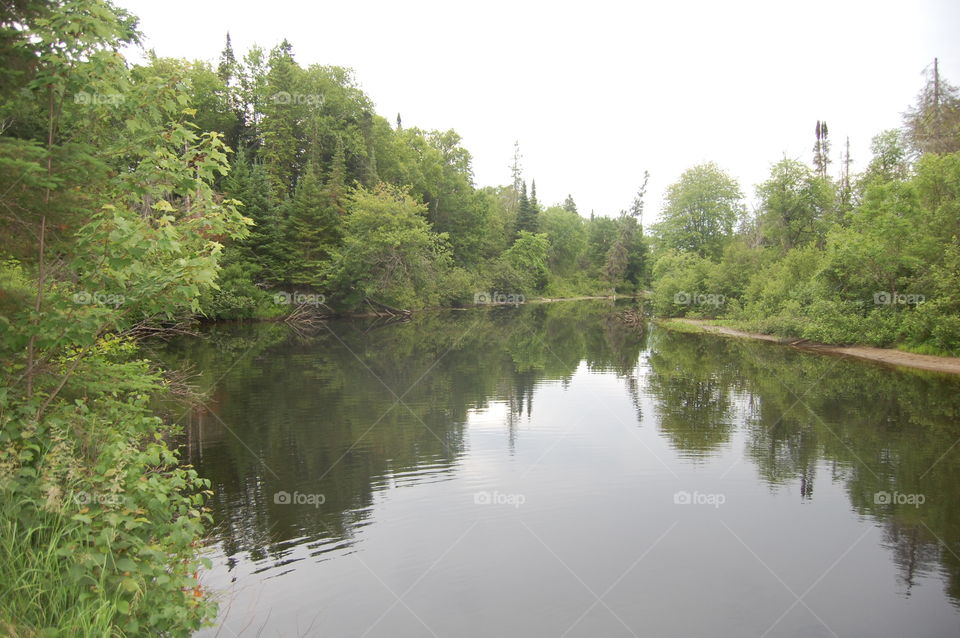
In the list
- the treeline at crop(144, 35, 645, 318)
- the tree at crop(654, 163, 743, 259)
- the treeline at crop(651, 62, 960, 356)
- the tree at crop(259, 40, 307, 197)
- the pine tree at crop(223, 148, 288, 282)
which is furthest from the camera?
the tree at crop(654, 163, 743, 259)

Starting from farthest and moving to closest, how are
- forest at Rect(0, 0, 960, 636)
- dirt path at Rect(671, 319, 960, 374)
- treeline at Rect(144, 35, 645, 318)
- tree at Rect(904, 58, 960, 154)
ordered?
treeline at Rect(144, 35, 645, 318), tree at Rect(904, 58, 960, 154), dirt path at Rect(671, 319, 960, 374), forest at Rect(0, 0, 960, 636)

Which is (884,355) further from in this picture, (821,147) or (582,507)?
(821,147)

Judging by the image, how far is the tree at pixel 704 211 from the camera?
62219 mm

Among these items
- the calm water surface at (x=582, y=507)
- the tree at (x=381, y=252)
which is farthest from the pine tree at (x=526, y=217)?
the calm water surface at (x=582, y=507)

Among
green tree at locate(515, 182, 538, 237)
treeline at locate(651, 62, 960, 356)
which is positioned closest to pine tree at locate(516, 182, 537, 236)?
green tree at locate(515, 182, 538, 237)

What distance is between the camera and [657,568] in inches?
312

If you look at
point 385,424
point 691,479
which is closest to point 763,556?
point 691,479

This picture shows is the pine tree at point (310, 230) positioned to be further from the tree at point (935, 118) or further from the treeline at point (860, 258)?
the tree at point (935, 118)

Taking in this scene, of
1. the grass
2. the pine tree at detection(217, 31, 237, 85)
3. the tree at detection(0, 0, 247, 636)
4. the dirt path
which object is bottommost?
the dirt path

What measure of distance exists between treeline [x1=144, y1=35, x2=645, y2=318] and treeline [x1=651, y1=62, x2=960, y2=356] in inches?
918

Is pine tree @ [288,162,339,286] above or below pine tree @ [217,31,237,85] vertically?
below

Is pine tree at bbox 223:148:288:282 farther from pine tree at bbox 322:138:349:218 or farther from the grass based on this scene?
the grass

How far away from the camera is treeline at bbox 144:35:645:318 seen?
46.3 meters

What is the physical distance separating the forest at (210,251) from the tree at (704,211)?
24 cm
